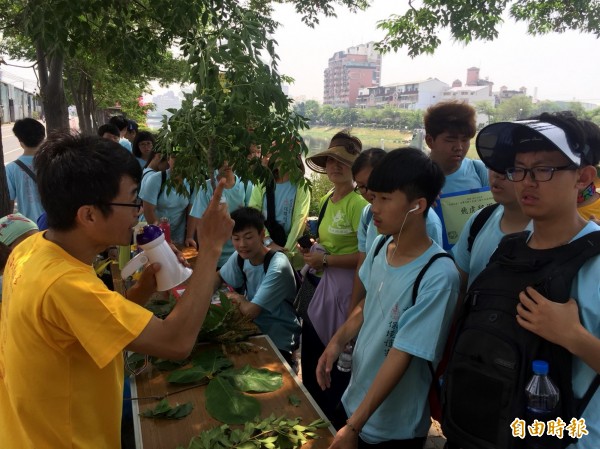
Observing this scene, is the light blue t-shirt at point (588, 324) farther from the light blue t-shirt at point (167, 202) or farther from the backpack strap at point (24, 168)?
the backpack strap at point (24, 168)

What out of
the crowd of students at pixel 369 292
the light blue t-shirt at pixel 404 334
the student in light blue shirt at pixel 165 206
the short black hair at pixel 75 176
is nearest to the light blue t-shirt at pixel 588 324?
the crowd of students at pixel 369 292

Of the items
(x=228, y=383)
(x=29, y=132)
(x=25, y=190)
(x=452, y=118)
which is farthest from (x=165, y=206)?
(x=452, y=118)

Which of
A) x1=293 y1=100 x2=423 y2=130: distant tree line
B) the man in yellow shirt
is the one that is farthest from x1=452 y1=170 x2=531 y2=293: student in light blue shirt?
x1=293 y1=100 x2=423 y2=130: distant tree line

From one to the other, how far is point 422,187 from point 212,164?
89 cm

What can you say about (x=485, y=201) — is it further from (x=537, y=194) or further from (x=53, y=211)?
(x=53, y=211)

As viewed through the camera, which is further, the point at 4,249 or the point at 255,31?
the point at 4,249

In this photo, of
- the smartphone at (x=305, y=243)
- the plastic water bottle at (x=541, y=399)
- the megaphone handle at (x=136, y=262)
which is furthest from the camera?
the smartphone at (x=305, y=243)

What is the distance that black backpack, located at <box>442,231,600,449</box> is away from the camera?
46.4 inches

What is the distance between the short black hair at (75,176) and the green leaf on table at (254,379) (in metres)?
1.02

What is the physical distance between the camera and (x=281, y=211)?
143 inches

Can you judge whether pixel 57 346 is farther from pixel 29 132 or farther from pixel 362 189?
pixel 29 132

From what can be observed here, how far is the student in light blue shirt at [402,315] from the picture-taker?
5.16ft

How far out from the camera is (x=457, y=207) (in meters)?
2.41

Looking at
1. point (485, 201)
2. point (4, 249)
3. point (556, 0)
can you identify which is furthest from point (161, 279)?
point (556, 0)
